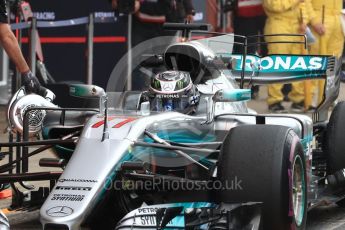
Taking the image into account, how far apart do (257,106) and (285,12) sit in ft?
5.42

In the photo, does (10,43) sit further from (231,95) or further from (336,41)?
(336,41)

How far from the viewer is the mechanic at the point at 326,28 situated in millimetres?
13023

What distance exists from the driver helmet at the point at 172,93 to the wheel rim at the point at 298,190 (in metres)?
1.05

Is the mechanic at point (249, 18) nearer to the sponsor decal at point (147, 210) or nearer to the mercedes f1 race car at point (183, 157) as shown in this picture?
the mercedes f1 race car at point (183, 157)

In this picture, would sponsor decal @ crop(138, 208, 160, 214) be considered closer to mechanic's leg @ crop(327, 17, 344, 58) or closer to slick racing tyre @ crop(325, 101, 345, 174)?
slick racing tyre @ crop(325, 101, 345, 174)

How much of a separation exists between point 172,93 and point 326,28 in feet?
22.5

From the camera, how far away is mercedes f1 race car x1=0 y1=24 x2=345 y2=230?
17.9ft

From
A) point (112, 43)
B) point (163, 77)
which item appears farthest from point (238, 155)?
point (112, 43)

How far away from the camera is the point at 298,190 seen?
20.0 feet

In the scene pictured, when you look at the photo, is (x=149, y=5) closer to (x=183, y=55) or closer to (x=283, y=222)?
(x=183, y=55)

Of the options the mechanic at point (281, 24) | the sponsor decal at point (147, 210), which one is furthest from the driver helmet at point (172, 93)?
the mechanic at point (281, 24)

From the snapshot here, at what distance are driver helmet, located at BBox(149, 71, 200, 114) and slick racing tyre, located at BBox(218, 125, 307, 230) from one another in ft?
3.44

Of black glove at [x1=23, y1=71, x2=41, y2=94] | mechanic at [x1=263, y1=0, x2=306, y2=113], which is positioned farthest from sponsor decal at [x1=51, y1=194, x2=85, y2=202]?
mechanic at [x1=263, y1=0, x2=306, y2=113]

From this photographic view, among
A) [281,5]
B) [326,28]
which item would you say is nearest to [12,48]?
[281,5]
